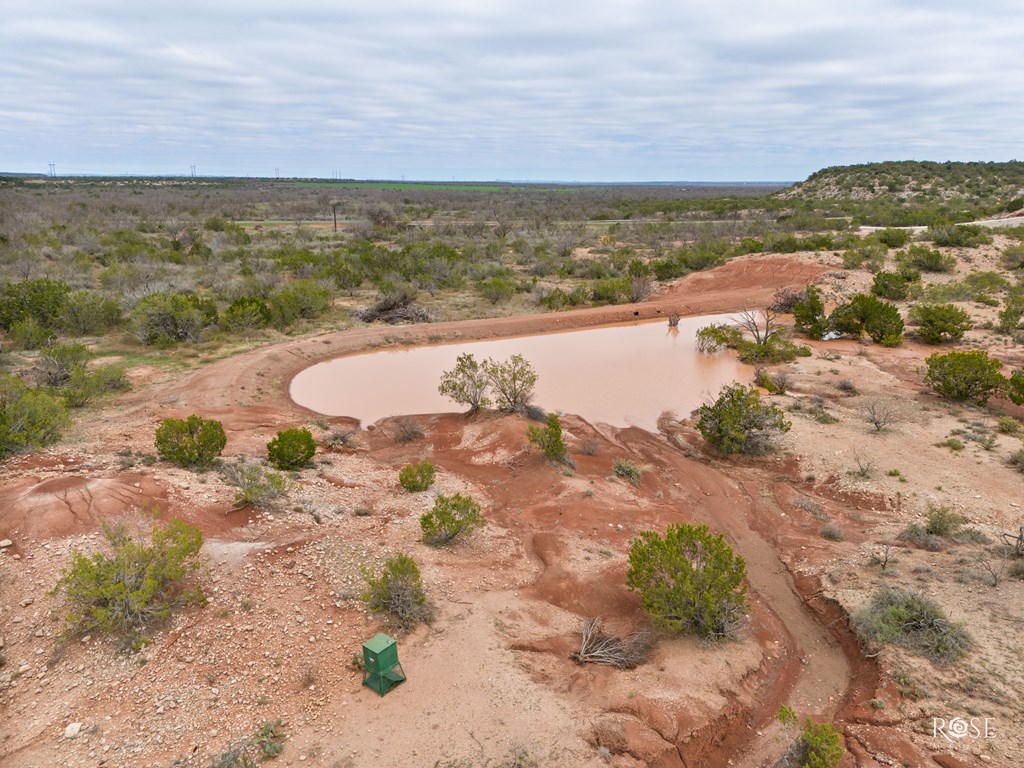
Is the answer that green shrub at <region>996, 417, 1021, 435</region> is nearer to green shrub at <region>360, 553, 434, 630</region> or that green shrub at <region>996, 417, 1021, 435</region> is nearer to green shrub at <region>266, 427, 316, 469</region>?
A: green shrub at <region>360, 553, 434, 630</region>

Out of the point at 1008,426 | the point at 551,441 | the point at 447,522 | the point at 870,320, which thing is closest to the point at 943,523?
the point at 1008,426

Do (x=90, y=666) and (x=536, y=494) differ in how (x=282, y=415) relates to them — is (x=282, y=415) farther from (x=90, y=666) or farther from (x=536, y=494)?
(x=90, y=666)

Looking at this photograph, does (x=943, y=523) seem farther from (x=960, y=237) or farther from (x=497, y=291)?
(x=960, y=237)

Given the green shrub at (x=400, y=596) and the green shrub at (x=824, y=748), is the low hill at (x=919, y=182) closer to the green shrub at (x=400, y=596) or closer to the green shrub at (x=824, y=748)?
the green shrub at (x=824, y=748)

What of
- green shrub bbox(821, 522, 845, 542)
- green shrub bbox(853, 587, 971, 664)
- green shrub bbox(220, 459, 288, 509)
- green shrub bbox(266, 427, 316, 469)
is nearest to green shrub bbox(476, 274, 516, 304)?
green shrub bbox(266, 427, 316, 469)

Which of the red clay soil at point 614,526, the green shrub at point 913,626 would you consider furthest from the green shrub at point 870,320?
the green shrub at point 913,626

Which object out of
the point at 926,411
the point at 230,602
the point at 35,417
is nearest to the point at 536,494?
the point at 230,602
